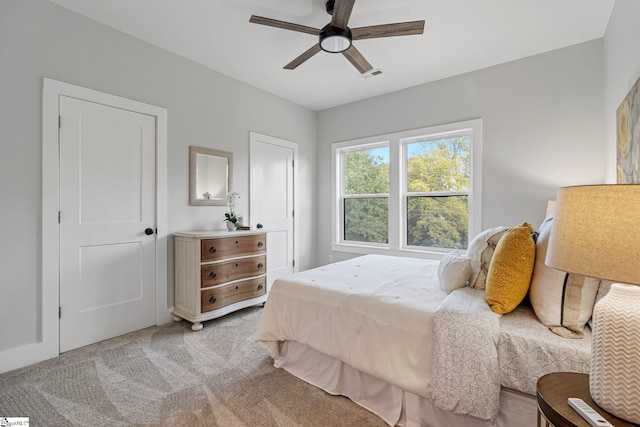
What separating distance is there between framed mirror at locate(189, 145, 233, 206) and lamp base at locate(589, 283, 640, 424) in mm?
3321

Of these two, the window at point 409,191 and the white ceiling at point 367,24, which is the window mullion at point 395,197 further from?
the white ceiling at point 367,24

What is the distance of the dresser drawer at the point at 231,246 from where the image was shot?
111 inches

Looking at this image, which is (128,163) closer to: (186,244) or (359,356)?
(186,244)

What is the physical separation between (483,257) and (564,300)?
532 mm

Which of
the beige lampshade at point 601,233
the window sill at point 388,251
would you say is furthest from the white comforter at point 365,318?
the window sill at point 388,251

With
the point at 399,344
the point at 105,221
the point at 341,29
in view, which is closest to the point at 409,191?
the point at 341,29

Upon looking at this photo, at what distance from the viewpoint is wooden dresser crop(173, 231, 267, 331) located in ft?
9.15

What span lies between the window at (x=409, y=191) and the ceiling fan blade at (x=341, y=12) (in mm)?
2023

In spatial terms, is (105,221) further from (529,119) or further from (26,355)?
(529,119)

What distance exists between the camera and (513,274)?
141 cm

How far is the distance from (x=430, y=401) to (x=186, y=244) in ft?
8.14

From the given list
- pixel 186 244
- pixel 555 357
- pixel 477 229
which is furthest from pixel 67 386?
pixel 477 229

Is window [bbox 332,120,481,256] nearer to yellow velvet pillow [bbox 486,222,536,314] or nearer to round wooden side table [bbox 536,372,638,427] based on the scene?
yellow velvet pillow [bbox 486,222,536,314]

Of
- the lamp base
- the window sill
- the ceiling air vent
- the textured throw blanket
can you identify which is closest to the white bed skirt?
the textured throw blanket
